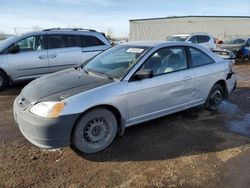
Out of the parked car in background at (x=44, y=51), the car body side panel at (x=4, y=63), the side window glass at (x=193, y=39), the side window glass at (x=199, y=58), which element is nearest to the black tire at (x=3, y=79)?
the parked car in background at (x=44, y=51)

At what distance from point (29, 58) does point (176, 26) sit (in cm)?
3336

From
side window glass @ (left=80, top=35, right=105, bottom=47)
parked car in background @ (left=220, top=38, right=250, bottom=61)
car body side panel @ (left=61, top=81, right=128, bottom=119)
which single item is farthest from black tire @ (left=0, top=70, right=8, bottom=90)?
parked car in background @ (left=220, top=38, right=250, bottom=61)

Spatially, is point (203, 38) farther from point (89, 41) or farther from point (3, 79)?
point (3, 79)

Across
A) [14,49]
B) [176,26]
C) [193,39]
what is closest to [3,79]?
[14,49]

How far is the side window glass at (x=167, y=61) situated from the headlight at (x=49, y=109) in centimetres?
157

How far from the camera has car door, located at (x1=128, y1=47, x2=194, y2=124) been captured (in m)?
4.42

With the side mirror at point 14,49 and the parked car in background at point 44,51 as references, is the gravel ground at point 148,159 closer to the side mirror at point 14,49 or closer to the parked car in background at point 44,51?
the parked car in background at point 44,51

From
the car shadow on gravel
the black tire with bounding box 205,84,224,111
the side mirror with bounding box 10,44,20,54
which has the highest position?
the side mirror with bounding box 10,44,20,54

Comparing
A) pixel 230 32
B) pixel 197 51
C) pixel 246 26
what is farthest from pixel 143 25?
pixel 197 51

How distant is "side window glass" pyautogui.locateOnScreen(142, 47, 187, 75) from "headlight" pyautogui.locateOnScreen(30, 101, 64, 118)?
5.17ft

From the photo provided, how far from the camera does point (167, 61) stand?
4961mm

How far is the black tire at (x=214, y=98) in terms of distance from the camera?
19.2ft

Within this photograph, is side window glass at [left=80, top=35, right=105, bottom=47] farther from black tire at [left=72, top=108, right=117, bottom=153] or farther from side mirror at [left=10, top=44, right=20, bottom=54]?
black tire at [left=72, top=108, right=117, bottom=153]

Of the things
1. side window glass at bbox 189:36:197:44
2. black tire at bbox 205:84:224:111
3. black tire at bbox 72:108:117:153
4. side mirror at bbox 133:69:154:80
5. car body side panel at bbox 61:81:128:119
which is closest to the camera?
car body side panel at bbox 61:81:128:119
